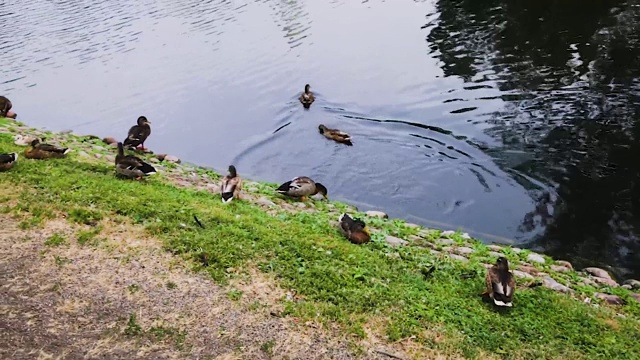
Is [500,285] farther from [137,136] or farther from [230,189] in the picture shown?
[137,136]

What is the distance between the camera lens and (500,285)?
731cm

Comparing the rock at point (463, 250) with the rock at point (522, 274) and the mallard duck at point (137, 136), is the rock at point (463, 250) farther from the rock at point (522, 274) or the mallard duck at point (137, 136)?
the mallard duck at point (137, 136)

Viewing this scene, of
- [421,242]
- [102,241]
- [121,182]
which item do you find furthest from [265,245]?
[121,182]

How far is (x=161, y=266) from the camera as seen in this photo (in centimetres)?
741

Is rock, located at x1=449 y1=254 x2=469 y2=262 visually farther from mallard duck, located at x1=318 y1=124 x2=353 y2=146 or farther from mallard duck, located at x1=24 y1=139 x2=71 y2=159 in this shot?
mallard duck, located at x1=24 y1=139 x2=71 y2=159

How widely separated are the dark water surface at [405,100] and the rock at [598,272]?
1.69ft

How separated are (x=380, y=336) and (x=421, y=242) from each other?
359 centimetres

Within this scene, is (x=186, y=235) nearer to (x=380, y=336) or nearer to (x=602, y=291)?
(x=380, y=336)

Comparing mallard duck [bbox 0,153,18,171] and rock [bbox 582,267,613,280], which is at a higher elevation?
mallard duck [bbox 0,153,18,171]

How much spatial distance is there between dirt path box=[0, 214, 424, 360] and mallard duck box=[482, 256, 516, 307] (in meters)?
1.99

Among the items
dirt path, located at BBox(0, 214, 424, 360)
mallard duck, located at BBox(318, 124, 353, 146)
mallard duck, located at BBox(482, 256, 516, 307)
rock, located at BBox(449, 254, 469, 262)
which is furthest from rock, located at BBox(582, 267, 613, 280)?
mallard duck, located at BBox(318, 124, 353, 146)

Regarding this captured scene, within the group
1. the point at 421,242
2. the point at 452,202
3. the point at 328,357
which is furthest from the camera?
the point at 452,202

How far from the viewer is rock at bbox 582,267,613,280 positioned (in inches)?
373

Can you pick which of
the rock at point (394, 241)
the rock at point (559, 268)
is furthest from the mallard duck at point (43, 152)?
the rock at point (559, 268)
